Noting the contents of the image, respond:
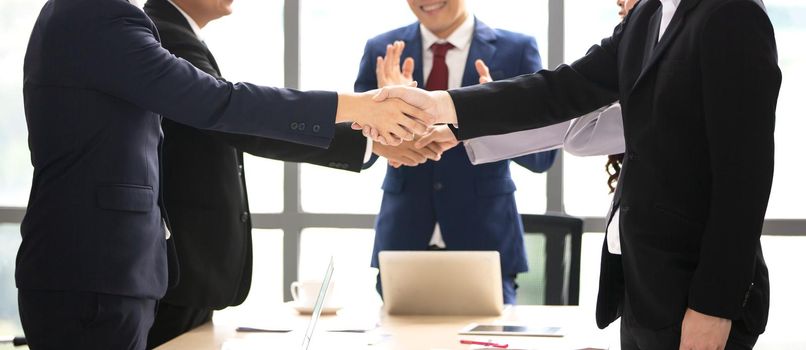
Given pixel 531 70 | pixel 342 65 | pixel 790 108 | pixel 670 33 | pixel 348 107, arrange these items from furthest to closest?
pixel 342 65 < pixel 790 108 < pixel 531 70 < pixel 348 107 < pixel 670 33

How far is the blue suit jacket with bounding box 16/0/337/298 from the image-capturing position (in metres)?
1.96

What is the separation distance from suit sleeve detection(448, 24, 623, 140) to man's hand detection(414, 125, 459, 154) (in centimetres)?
70

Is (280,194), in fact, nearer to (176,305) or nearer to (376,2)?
(376,2)

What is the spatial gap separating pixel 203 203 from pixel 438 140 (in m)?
0.83

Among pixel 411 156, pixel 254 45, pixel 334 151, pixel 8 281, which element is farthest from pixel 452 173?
pixel 8 281

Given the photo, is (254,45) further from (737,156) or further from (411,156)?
(737,156)

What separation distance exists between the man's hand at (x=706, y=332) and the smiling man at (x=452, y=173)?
1544mm

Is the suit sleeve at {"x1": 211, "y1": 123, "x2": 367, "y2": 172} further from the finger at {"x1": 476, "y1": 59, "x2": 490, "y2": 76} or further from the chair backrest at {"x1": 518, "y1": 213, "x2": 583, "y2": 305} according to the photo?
the chair backrest at {"x1": 518, "y1": 213, "x2": 583, "y2": 305}

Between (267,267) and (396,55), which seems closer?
(396,55)

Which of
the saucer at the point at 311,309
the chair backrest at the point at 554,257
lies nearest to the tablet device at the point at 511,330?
the saucer at the point at 311,309

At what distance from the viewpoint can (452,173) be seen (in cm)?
326

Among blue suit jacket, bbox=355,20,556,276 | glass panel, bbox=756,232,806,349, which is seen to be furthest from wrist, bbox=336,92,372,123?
glass panel, bbox=756,232,806,349

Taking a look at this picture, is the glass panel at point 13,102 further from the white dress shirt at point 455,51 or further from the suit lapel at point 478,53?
the suit lapel at point 478,53

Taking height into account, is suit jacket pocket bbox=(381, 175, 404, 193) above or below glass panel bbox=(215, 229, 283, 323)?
above
